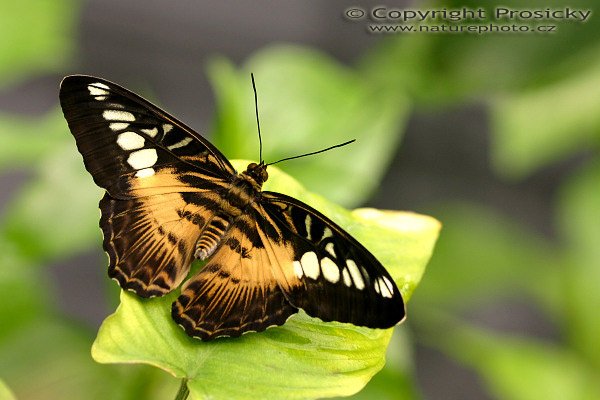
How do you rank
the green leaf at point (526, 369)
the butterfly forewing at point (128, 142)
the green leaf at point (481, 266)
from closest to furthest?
the butterfly forewing at point (128, 142) < the green leaf at point (526, 369) < the green leaf at point (481, 266)

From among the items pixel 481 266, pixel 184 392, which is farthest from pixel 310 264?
pixel 481 266

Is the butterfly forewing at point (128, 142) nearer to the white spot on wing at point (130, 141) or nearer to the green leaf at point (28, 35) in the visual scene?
the white spot on wing at point (130, 141)

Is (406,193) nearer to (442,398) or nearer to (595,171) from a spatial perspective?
(442,398)

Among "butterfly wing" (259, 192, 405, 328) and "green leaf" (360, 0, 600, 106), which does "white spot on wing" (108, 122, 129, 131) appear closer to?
"butterfly wing" (259, 192, 405, 328)

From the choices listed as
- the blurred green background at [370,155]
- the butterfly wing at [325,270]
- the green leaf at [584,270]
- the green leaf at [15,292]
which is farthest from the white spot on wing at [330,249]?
the green leaf at [584,270]

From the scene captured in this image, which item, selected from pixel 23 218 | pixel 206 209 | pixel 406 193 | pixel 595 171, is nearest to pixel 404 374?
pixel 206 209

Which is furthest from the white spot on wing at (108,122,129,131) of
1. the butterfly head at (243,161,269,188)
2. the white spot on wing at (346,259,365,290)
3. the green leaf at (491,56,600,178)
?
the green leaf at (491,56,600,178)

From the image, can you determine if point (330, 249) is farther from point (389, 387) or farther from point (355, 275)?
point (389, 387)

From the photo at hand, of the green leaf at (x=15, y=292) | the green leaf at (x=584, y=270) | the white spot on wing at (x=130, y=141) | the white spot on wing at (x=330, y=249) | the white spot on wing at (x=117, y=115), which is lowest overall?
the green leaf at (x=584, y=270)
